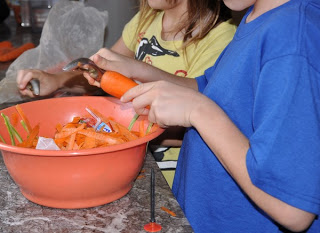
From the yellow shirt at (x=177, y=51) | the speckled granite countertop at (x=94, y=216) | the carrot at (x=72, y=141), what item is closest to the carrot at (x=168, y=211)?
the speckled granite countertop at (x=94, y=216)

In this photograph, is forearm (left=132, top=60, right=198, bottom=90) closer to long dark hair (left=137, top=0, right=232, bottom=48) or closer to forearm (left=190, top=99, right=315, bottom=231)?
long dark hair (left=137, top=0, right=232, bottom=48)

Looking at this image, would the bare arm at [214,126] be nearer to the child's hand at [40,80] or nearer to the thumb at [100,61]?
the thumb at [100,61]

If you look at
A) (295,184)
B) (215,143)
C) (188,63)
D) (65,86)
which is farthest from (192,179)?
(65,86)

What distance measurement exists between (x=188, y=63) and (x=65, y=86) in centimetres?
40

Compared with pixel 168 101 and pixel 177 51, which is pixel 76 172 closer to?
pixel 168 101

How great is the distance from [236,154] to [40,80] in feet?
2.50

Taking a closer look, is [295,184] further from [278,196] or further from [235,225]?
[235,225]

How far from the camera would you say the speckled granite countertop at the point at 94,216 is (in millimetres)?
742

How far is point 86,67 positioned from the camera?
882 mm

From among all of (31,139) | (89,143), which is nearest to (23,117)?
A: (31,139)

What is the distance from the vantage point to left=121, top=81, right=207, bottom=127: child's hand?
792 millimetres

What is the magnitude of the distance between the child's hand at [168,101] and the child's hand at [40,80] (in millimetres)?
470

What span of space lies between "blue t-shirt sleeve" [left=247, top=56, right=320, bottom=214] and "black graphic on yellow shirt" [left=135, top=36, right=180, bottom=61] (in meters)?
0.74

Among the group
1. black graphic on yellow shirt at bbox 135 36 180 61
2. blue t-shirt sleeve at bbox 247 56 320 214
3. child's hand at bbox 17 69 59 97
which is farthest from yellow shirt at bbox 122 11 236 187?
blue t-shirt sleeve at bbox 247 56 320 214
